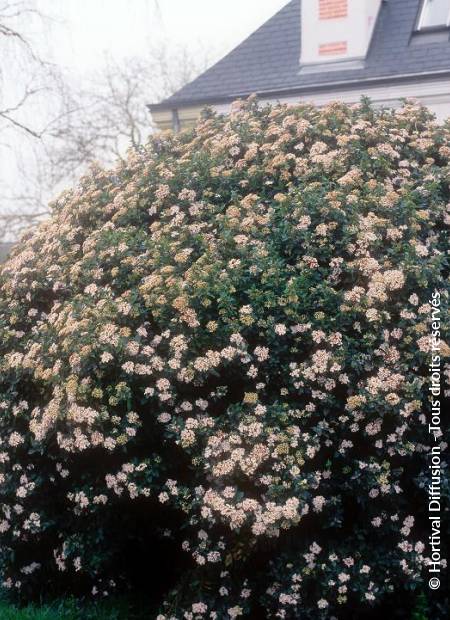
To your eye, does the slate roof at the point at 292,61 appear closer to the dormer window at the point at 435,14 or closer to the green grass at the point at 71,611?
the dormer window at the point at 435,14

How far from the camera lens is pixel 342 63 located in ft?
44.4

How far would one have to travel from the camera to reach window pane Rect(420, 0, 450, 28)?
44.2 feet

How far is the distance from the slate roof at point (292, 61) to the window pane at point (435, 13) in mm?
A: 185

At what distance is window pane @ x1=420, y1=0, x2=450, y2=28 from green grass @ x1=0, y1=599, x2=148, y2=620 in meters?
12.4

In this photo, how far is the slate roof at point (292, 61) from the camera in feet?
42.4

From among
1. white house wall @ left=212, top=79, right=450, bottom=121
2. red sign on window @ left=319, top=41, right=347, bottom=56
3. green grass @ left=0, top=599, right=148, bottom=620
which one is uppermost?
red sign on window @ left=319, top=41, right=347, bottom=56

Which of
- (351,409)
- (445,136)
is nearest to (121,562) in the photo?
(351,409)

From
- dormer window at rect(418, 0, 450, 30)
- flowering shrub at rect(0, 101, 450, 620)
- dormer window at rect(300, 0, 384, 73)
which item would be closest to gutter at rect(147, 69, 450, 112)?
dormer window at rect(300, 0, 384, 73)

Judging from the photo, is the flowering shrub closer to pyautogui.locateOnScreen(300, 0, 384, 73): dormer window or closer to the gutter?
the gutter

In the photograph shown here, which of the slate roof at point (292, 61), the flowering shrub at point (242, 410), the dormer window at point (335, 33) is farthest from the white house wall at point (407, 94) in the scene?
the flowering shrub at point (242, 410)

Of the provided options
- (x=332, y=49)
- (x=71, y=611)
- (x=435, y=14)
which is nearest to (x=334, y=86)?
(x=332, y=49)

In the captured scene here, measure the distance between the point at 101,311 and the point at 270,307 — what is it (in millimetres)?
857

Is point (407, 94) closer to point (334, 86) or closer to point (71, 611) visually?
point (334, 86)

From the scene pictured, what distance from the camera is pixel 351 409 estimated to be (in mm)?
3447
